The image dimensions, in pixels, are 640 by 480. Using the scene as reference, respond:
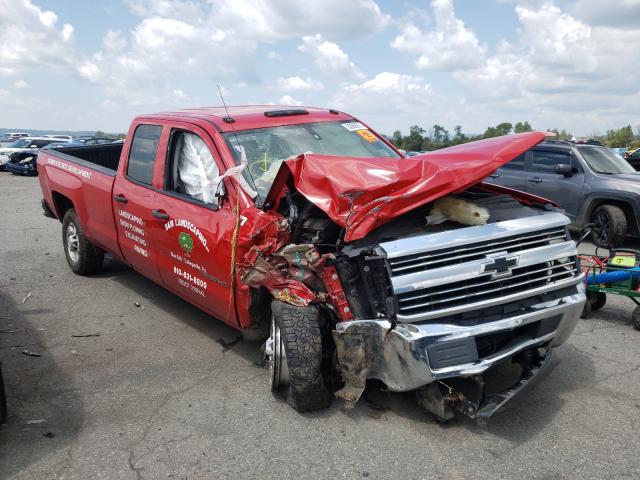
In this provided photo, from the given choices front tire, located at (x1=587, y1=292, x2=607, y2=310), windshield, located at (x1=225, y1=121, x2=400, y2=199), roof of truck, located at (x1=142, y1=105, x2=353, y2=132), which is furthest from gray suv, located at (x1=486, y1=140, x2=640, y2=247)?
roof of truck, located at (x1=142, y1=105, x2=353, y2=132)

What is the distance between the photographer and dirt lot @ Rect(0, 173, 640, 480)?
3189 mm

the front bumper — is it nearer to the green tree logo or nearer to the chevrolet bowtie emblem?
the chevrolet bowtie emblem

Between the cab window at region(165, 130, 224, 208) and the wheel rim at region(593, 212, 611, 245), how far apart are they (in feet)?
22.5

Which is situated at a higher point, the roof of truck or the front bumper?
the roof of truck

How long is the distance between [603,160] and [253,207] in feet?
25.8

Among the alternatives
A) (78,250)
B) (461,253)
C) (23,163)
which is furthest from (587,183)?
(23,163)

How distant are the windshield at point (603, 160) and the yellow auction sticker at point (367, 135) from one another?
5.70 m

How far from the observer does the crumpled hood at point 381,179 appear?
11.4 feet

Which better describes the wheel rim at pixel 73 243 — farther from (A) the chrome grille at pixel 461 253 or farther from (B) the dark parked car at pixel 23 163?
(B) the dark parked car at pixel 23 163

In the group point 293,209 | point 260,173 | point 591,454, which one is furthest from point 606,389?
point 260,173

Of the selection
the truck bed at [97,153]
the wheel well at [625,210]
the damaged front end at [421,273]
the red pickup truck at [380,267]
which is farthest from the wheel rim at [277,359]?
the wheel well at [625,210]

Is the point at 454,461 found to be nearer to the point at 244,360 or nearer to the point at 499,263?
the point at 499,263

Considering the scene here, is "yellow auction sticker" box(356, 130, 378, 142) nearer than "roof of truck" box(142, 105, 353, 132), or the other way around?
"roof of truck" box(142, 105, 353, 132)

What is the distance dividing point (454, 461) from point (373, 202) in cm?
152
